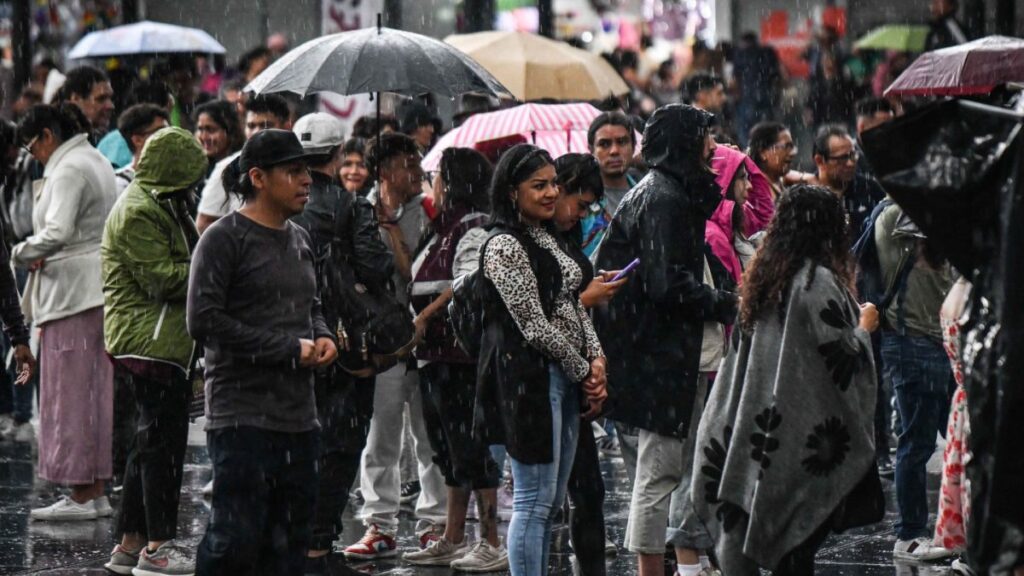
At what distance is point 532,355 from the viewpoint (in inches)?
281

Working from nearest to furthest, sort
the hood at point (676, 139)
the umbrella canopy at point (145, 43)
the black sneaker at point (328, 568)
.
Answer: the hood at point (676, 139) < the black sneaker at point (328, 568) < the umbrella canopy at point (145, 43)

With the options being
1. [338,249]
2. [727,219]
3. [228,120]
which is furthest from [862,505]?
[228,120]

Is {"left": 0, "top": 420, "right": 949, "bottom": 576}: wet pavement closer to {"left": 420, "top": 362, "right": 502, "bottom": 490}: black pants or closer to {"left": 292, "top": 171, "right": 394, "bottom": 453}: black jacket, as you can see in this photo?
{"left": 420, "top": 362, "right": 502, "bottom": 490}: black pants

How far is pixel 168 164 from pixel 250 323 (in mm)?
1727

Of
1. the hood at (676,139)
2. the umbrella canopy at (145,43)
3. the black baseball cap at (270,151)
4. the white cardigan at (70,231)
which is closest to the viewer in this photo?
the black baseball cap at (270,151)

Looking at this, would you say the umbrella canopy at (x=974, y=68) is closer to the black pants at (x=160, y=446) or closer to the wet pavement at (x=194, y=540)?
the wet pavement at (x=194, y=540)

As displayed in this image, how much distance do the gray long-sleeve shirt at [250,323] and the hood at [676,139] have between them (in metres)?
1.75

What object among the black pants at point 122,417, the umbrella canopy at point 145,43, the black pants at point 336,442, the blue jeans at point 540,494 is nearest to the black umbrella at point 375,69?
the black pants at point 336,442

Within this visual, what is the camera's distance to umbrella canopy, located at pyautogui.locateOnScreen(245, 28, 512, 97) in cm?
866

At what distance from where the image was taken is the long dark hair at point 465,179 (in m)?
8.88

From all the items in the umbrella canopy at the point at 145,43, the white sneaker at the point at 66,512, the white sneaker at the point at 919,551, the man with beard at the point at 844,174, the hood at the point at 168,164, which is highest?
the umbrella canopy at the point at 145,43

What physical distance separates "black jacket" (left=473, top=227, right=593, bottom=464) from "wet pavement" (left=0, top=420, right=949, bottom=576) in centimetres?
145

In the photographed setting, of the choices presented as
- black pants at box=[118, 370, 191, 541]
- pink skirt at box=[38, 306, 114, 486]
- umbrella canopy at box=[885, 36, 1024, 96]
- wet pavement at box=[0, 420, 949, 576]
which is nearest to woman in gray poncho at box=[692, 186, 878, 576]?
wet pavement at box=[0, 420, 949, 576]

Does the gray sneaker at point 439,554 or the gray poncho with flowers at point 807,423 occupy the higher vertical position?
the gray poncho with flowers at point 807,423
